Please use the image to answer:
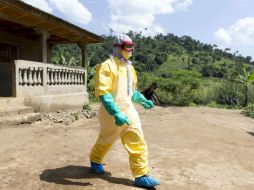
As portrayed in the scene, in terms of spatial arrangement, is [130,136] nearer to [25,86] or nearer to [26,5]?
[25,86]

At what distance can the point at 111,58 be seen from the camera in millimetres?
4023

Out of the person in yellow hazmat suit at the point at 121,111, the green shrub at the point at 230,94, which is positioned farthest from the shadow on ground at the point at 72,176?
the green shrub at the point at 230,94

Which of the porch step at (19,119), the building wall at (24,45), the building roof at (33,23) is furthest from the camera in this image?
the building wall at (24,45)

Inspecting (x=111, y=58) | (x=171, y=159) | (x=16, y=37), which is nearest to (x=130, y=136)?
(x=111, y=58)

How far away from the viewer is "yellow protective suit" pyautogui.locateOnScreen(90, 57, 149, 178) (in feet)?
12.5

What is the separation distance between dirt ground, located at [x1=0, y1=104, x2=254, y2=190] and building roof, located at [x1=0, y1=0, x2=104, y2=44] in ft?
10.3

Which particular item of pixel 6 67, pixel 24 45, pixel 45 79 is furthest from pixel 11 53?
pixel 45 79

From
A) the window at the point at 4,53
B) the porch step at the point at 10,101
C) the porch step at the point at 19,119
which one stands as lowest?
the porch step at the point at 19,119

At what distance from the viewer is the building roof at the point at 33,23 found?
8.81 m

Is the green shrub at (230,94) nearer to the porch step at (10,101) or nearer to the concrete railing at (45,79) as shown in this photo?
the concrete railing at (45,79)

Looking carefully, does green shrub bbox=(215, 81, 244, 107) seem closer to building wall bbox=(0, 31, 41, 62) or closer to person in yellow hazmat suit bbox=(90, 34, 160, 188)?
building wall bbox=(0, 31, 41, 62)

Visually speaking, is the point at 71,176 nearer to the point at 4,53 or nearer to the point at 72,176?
the point at 72,176

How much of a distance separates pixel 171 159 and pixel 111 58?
2357mm

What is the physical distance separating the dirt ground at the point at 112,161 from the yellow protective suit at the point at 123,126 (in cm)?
36
